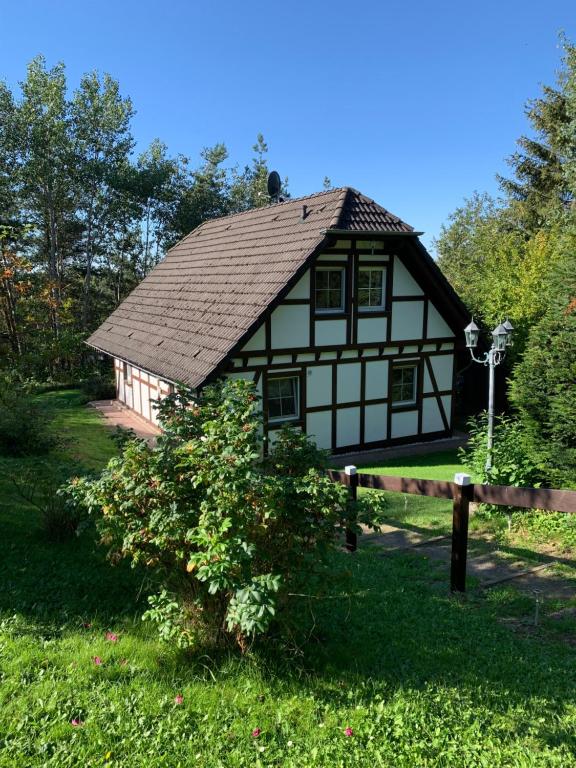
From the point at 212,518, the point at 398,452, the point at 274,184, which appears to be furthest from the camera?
the point at 274,184

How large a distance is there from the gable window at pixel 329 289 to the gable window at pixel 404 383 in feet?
7.66

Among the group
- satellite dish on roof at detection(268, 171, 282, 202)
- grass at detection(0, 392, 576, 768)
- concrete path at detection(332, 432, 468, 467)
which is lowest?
concrete path at detection(332, 432, 468, 467)

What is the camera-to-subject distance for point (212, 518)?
3389mm

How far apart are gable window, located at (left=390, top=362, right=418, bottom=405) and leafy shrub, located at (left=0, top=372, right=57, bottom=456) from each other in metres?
8.13

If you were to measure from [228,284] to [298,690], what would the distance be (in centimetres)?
1106

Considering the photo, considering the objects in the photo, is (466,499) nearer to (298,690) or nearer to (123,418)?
(298,690)

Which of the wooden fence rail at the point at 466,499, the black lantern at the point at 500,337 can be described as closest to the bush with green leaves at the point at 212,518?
the wooden fence rail at the point at 466,499

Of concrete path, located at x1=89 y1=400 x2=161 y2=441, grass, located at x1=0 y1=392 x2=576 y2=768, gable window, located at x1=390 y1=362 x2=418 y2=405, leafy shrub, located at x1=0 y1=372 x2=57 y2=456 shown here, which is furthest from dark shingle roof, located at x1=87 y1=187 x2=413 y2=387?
grass, located at x1=0 y1=392 x2=576 y2=768

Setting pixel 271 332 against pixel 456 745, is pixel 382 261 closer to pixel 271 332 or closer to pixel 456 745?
pixel 271 332

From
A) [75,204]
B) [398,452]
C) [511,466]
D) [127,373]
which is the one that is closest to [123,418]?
[127,373]

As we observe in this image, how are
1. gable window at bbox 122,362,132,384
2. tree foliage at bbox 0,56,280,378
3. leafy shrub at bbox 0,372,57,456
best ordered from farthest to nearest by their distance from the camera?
tree foliage at bbox 0,56,280,378
gable window at bbox 122,362,132,384
leafy shrub at bbox 0,372,57,456

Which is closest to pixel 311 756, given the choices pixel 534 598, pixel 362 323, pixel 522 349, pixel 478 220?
pixel 534 598

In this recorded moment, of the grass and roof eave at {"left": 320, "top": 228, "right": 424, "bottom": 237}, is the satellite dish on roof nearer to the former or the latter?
roof eave at {"left": 320, "top": 228, "right": 424, "bottom": 237}

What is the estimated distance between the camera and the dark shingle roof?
38.8 ft
